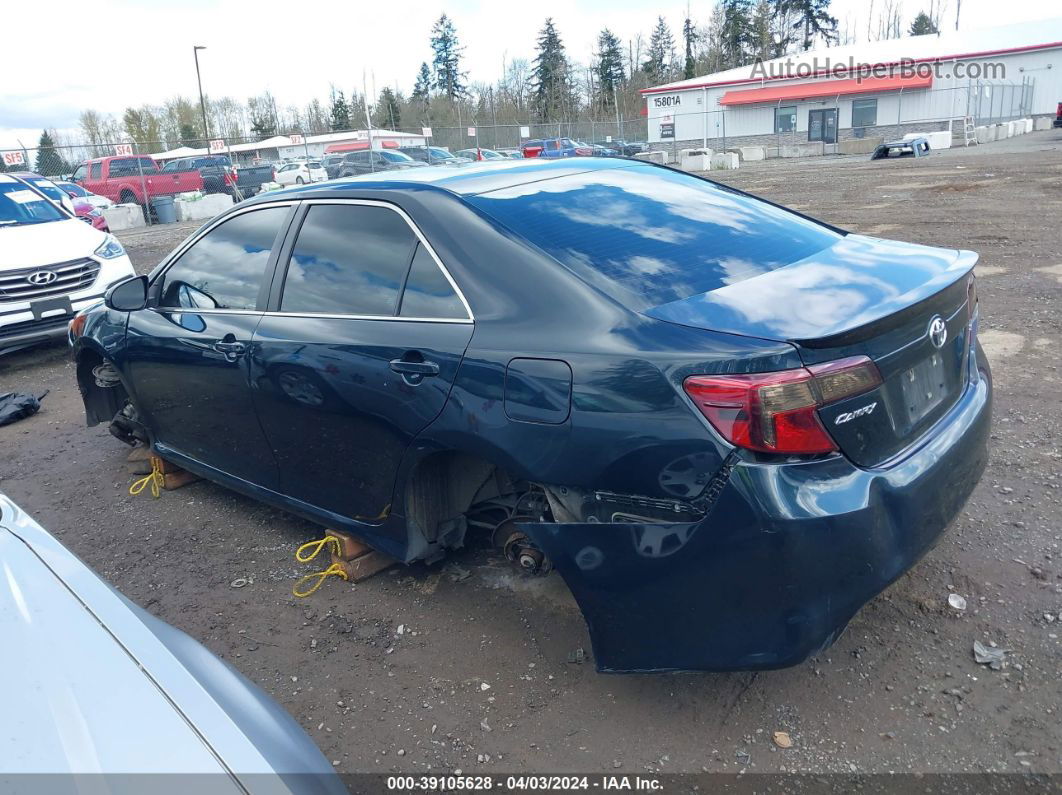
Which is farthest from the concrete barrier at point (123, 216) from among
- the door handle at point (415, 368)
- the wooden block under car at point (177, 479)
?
the door handle at point (415, 368)

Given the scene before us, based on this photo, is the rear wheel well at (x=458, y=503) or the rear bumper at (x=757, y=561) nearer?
the rear bumper at (x=757, y=561)

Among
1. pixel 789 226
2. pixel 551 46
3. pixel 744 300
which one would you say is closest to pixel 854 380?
pixel 744 300

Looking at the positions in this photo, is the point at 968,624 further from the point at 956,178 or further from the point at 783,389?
the point at 956,178

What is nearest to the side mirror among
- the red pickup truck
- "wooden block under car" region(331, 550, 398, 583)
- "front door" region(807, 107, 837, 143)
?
"wooden block under car" region(331, 550, 398, 583)

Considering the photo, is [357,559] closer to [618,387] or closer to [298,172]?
[618,387]

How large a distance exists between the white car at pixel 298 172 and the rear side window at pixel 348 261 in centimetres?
3069

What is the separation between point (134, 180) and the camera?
88.5 feet

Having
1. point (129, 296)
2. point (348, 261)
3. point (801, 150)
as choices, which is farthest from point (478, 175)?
point (801, 150)

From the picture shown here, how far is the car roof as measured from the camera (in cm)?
319

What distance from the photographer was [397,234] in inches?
123

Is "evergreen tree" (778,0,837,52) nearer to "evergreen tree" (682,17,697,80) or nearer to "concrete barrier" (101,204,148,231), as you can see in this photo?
"evergreen tree" (682,17,697,80)

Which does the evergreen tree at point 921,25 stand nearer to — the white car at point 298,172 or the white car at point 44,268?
the white car at point 298,172

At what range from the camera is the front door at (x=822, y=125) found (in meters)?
44.7

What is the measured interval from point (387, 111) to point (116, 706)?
2979 inches
